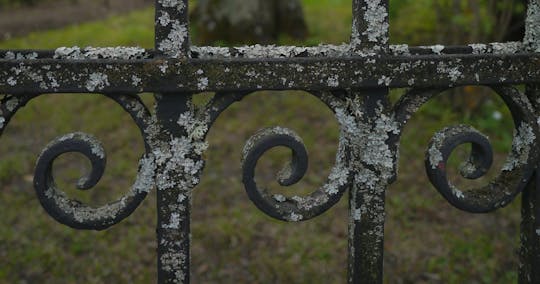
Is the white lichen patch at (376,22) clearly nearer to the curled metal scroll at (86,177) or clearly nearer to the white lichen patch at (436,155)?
the white lichen patch at (436,155)

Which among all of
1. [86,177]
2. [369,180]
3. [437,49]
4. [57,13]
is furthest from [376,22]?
[57,13]

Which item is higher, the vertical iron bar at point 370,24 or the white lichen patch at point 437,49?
the vertical iron bar at point 370,24

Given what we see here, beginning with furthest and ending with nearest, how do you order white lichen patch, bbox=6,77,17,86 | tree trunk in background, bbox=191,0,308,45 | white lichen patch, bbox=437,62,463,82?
tree trunk in background, bbox=191,0,308,45, white lichen patch, bbox=437,62,463,82, white lichen patch, bbox=6,77,17,86

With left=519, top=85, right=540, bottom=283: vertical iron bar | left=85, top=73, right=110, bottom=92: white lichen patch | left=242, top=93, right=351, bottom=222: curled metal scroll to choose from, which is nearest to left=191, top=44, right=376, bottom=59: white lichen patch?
left=242, top=93, right=351, bottom=222: curled metal scroll

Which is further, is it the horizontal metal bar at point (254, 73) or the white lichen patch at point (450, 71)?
the white lichen patch at point (450, 71)

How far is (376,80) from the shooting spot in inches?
58.1

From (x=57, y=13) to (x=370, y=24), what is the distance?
11142mm

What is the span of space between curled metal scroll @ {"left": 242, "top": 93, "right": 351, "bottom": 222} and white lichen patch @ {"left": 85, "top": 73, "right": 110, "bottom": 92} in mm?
357

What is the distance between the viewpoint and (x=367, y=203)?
5.13ft

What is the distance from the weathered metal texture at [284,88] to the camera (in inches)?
55.6

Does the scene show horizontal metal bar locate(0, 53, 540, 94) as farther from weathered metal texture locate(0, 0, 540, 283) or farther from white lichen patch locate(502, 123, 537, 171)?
white lichen patch locate(502, 123, 537, 171)

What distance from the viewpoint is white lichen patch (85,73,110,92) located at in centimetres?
139

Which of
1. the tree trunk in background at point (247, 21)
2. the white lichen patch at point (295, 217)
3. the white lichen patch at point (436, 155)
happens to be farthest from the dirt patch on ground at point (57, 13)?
the white lichen patch at point (436, 155)

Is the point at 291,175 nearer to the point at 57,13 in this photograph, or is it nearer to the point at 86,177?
the point at 86,177
